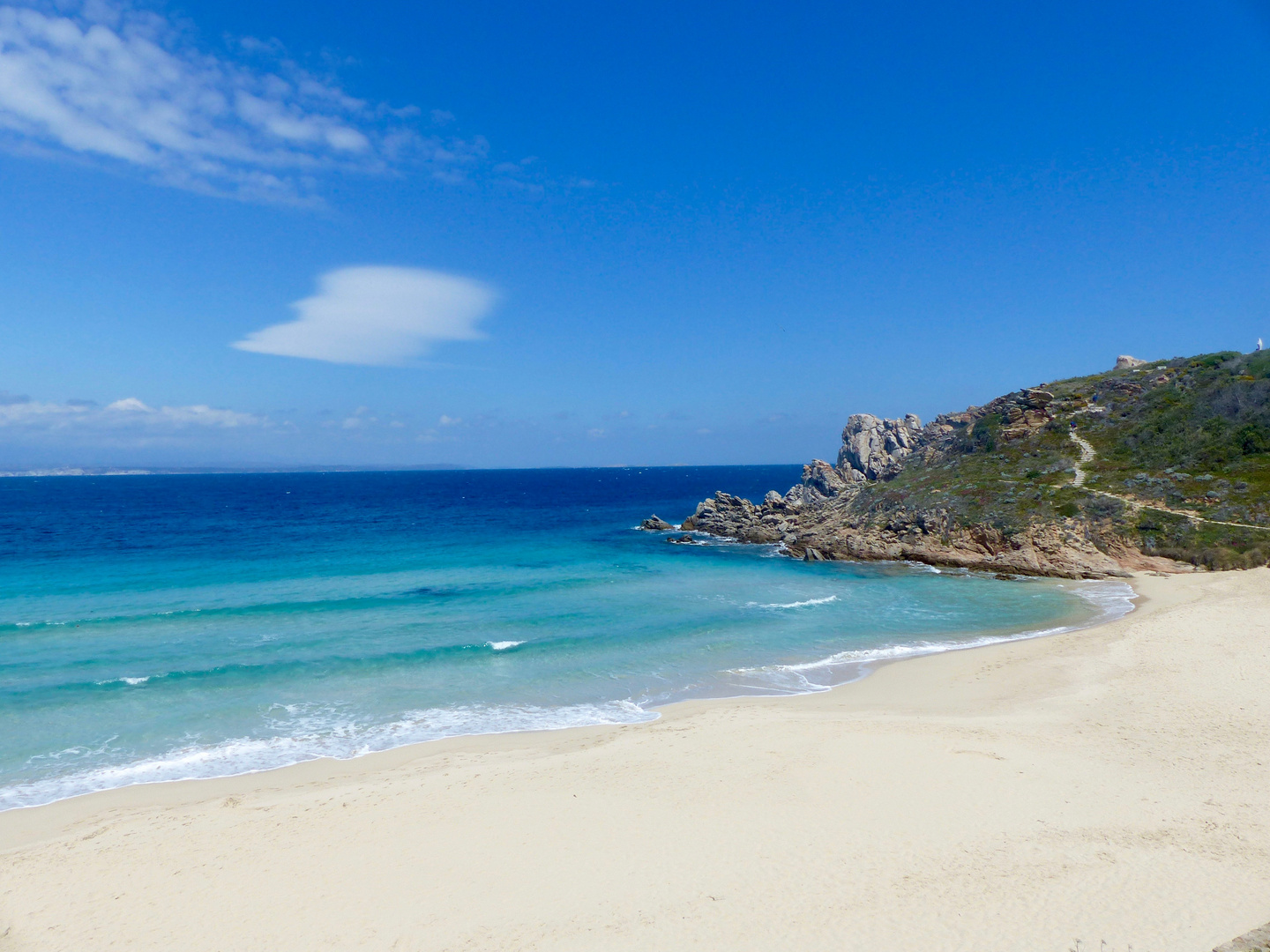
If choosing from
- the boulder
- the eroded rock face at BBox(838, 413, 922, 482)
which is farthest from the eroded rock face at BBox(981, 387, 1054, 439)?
the boulder

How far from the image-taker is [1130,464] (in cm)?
4562

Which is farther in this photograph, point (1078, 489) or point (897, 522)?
point (897, 522)

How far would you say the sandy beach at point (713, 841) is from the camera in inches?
362

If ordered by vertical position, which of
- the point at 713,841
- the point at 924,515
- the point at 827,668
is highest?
the point at 924,515

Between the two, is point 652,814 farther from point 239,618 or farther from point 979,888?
point 239,618

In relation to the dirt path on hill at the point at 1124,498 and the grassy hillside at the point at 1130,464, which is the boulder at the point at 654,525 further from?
the dirt path on hill at the point at 1124,498

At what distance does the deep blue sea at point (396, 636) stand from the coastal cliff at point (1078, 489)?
4.01 metres

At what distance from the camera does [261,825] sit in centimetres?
1236

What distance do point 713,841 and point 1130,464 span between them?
163 feet

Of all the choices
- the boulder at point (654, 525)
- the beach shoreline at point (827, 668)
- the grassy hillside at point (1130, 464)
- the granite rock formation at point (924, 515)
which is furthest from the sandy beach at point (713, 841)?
the boulder at point (654, 525)

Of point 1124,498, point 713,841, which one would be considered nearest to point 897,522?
point 1124,498

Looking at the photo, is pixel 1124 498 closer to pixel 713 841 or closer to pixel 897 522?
pixel 897 522

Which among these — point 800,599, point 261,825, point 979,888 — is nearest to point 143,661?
point 261,825

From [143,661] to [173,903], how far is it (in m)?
16.2
